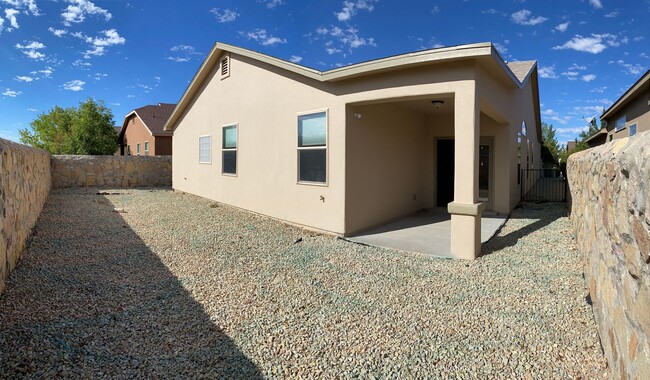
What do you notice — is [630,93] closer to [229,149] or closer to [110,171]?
[229,149]

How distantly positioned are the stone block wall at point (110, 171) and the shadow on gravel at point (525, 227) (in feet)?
58.5

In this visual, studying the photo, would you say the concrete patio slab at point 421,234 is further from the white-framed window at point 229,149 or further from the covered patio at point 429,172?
the white-framed window at point 229,149

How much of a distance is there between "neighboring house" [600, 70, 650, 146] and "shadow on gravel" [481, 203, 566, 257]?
373cm

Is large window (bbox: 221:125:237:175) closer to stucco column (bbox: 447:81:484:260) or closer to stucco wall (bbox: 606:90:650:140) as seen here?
stucco column (bbox: 447:81:484:260)

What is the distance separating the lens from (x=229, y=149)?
37.9ft

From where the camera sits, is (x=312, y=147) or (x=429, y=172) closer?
(x=312, y=147)

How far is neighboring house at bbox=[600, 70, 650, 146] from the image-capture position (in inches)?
444

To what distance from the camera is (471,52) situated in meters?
5.68

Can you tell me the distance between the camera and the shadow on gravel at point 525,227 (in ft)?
21.7

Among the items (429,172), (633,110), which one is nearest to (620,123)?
(633,110)

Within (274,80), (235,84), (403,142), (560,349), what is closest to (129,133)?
(235,84)

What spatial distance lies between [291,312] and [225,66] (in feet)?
31.7

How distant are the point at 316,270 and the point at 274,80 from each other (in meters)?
5.66

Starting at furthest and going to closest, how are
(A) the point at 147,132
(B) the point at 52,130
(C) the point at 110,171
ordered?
(B) the point at 52,130 < (A) the point at 147,132 < (C) the point at 110,171
